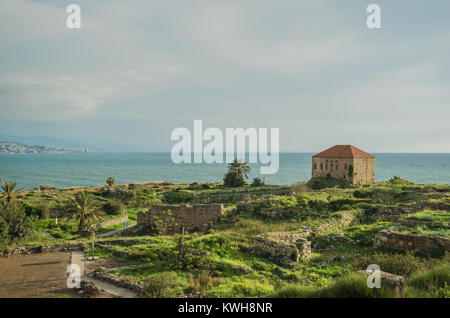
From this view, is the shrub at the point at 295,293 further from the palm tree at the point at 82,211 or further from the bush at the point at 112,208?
the bush at the point at 112,208

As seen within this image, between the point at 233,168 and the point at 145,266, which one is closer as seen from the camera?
the point at 145,266

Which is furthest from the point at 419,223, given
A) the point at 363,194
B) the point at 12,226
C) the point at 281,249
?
the point at 12,226

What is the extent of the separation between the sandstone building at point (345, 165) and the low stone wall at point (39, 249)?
161ft

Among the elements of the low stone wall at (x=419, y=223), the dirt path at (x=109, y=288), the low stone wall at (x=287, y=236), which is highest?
the low stone wall at (x=419, y=223)

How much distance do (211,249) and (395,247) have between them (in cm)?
868

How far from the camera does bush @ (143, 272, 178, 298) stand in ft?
27.4

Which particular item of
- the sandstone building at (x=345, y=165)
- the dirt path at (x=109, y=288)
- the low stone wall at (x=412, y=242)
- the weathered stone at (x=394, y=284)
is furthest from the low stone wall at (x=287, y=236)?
the sandstone building at (x=345, y=165)

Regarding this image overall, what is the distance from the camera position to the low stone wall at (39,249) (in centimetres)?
1460

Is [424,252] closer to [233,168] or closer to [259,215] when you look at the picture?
[259,215]

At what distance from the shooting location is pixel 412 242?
1240 cm

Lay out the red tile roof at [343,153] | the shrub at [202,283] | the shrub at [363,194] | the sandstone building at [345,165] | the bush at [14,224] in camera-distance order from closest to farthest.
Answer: the shrub at [202,283] < the bush at [14,224] < the shrub at [363,194] < the sandstone building at [345,165] < the red tile roof at [343,153]

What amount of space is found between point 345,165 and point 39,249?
5125 cm

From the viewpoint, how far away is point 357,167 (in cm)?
5359

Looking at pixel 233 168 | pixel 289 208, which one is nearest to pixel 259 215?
pixel 289 208
